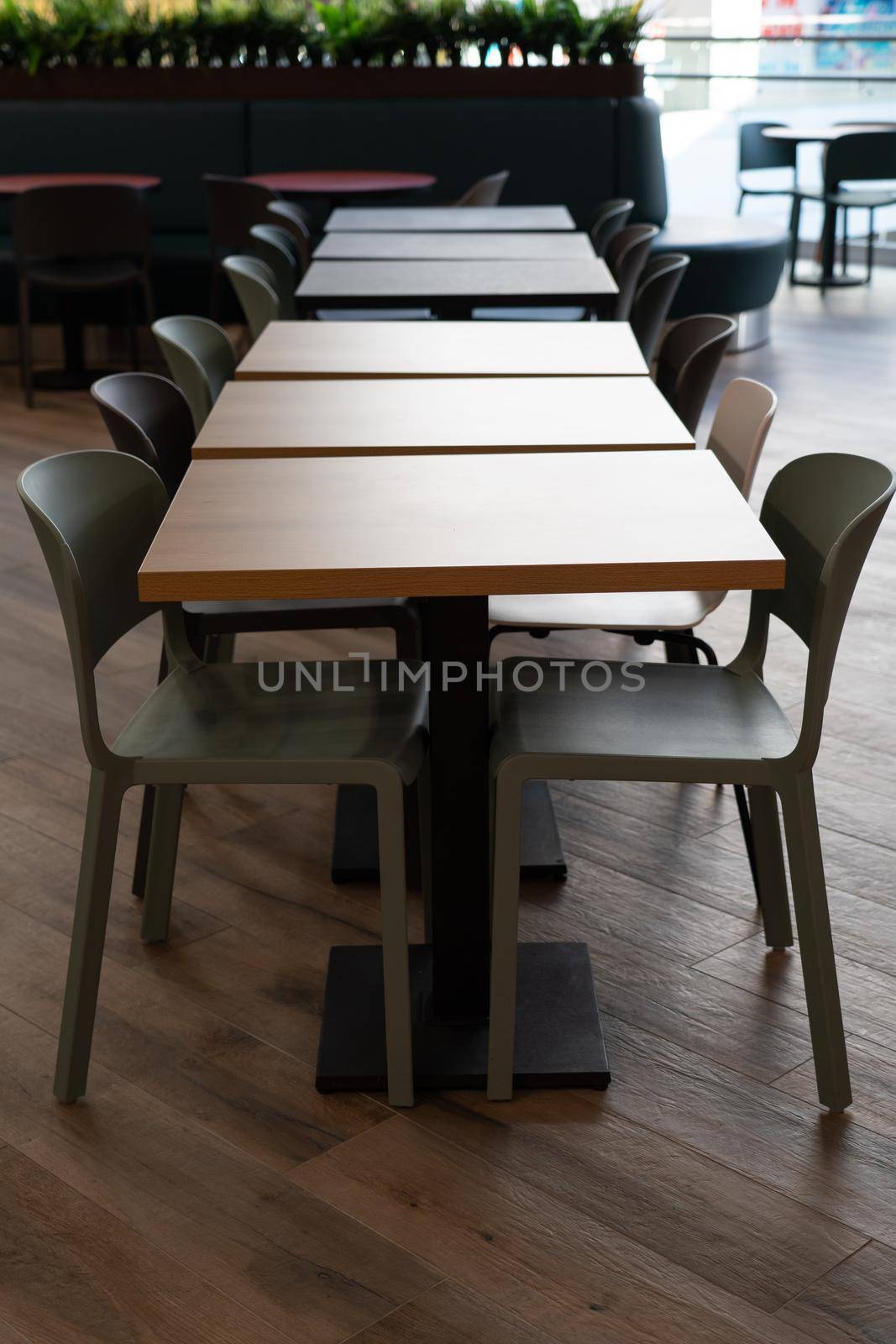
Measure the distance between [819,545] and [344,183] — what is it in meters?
4.91

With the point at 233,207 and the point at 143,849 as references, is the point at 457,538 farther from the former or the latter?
the point at 233,207

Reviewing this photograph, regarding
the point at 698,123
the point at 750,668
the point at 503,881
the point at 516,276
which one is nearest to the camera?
the point at 503,881

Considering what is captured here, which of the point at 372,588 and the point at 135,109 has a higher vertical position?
the point at 135,109

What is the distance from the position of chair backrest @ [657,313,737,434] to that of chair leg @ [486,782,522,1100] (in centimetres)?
107

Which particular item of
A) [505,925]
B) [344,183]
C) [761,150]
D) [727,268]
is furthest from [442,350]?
[761,150]

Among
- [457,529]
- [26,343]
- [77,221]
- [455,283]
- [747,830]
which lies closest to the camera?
[457,529]

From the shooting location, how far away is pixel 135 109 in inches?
280

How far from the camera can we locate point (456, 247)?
171 inches

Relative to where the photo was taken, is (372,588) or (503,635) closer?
(372,588)

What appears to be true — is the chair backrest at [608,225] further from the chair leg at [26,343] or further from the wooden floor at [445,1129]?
the wooden floor at [445,1129]

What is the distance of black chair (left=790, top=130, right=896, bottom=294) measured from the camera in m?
8.05

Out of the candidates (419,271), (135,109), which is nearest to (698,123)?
(135,109)

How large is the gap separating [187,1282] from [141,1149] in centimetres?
26

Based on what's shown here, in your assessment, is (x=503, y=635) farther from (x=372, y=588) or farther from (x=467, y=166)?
(x=467, y=166)
